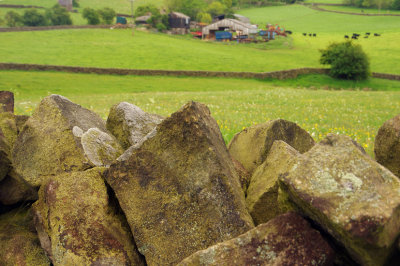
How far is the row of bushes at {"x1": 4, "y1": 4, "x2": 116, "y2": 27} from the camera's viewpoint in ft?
366

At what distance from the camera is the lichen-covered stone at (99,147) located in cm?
553

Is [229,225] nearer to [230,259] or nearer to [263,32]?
[230,259]

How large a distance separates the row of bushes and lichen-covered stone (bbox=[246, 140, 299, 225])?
401 ft

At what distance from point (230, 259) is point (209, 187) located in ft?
3.35

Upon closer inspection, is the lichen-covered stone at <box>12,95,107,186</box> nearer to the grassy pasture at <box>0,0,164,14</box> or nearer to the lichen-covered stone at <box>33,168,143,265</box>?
→ the lichen-covered stone at <box>33,168,143,265</box>

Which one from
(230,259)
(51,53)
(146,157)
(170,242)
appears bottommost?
(51,53)

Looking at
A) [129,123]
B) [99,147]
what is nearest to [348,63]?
[129,123]

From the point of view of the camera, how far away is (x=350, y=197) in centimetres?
336

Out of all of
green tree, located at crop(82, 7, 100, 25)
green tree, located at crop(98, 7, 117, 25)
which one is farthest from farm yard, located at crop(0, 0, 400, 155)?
green tree, located at crop(98, 7, 117, 25)

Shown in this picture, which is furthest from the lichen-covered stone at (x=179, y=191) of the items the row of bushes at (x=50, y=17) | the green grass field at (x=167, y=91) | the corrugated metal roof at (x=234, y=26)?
the row of bushes at (x=50, y=17)

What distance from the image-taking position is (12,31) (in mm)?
92375

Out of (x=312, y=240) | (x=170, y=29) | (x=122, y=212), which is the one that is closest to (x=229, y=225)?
(x=312, y=240)

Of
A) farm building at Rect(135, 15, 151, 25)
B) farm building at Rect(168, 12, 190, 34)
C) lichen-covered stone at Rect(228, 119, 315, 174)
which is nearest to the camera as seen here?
lichen-covered stone at Rect(228, 119, 315, 174)

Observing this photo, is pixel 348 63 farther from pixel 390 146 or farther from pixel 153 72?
pixel 390 146
